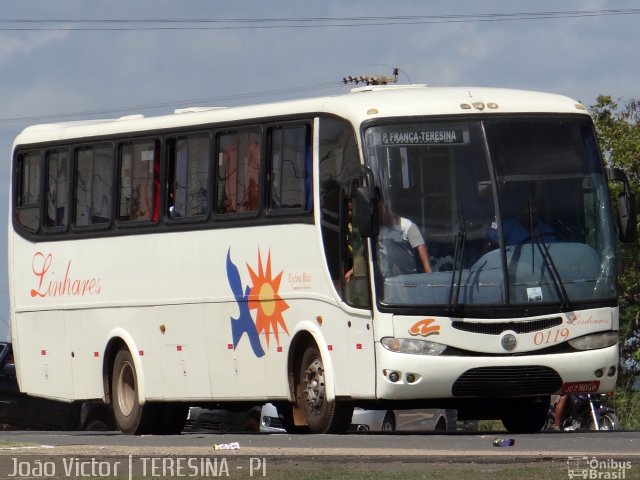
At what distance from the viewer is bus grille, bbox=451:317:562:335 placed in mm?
16969

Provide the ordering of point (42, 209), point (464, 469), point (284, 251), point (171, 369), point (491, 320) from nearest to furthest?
point (464, 469), point (491, 320), point (284, 251), point (171, 369), point (42, 209)

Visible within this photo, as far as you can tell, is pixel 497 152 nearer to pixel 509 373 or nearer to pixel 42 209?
pixel 509 373

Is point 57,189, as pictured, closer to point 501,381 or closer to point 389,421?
point 501,381

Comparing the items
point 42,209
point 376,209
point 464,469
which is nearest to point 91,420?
point 42,209

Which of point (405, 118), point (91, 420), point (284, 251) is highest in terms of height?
point (405, 118)

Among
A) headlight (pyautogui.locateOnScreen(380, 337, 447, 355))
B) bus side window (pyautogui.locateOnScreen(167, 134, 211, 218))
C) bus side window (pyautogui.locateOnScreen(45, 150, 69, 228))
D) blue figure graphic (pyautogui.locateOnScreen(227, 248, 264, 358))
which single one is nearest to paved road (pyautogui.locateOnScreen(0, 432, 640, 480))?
headlight (pyautogui.locateOnScreen(380, 337, 447, 355))

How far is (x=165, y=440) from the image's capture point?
17.8 metres

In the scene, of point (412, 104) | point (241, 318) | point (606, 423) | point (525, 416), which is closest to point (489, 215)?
point (412, 104)

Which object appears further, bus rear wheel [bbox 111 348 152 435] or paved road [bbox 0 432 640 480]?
bus rear wheel [bbox 111 348 152 435]

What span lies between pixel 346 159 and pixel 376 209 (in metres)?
0.81

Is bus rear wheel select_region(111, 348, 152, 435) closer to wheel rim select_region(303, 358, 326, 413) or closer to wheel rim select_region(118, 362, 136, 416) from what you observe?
wheel rim select_region(118, 362, 136, 416)

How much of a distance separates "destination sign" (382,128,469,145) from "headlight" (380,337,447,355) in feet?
6.22

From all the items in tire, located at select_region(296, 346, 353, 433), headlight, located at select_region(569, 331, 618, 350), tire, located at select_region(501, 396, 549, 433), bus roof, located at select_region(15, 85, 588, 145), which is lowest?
tire, located at select_region(501, 396, 549, 433)

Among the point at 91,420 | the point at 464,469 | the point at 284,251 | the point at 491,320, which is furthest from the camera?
the point at 91,420
